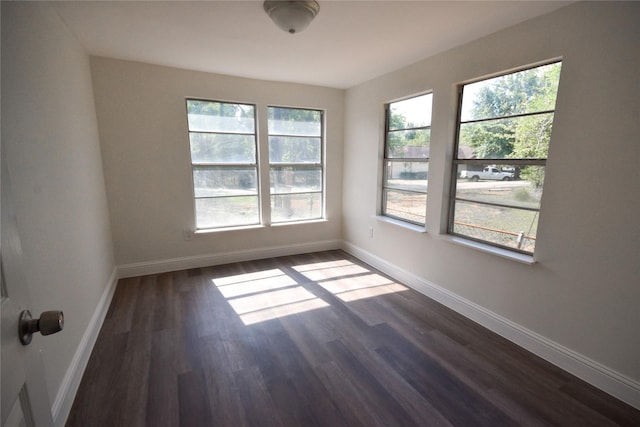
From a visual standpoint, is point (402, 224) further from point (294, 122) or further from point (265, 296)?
point (294, 122)

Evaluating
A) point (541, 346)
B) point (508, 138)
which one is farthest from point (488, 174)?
point (541, 346)

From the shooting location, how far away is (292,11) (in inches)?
74.5

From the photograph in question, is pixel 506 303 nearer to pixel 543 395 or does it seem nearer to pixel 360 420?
pixel 543 395

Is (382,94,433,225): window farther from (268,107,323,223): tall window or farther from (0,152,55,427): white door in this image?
(0,152,55,427): white door

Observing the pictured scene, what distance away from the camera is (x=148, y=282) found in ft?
11.1

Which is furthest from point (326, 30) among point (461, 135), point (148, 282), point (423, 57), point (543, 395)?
point (148, 282)

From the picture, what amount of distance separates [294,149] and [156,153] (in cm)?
171

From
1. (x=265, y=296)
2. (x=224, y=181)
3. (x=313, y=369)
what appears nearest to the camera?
(x=313, y=369)

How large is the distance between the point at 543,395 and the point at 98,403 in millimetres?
2665

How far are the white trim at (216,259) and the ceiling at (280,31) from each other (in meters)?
2.26

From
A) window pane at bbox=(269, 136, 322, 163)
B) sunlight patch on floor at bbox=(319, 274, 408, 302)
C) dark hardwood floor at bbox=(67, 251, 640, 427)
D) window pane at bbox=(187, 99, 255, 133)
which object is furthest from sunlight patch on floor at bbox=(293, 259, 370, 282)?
window pane at bbox=(187, 99, 255, 133)

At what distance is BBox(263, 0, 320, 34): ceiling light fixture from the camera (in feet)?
6.11

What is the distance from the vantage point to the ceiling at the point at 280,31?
198cm

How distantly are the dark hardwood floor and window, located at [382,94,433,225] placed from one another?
3.32 feet
